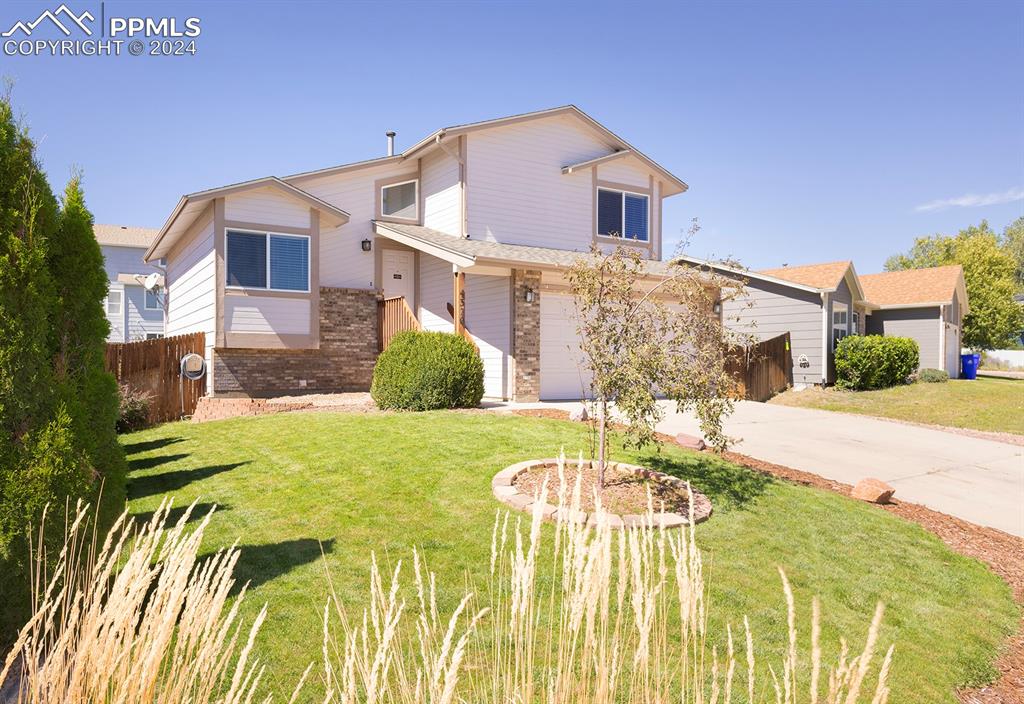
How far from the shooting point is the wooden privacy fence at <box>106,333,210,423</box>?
484 inches

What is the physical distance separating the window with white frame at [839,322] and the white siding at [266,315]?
19.0 meters

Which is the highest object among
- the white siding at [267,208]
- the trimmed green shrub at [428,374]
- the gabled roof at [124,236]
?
the gabled roof at [124,236]

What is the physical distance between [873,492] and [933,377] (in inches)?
771

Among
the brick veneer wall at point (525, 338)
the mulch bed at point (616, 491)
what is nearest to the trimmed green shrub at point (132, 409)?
the brick veneer wall at point (525, 338)

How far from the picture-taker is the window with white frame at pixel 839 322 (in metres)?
21.8

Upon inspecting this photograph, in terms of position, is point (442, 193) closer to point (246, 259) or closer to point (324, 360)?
point (246, 259)

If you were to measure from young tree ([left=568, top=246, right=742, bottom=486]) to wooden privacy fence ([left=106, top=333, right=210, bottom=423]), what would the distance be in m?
10.8

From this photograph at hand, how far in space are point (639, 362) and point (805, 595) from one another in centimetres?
249

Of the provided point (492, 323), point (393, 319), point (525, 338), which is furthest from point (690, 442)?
point (393, 319)

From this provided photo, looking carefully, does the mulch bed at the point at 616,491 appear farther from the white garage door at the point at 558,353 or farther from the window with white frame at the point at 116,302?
the window with white frame at the point at 116,302

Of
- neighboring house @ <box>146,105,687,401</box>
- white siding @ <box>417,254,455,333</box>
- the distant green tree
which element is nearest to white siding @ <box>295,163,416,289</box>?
neighboring house @ <box>146,105,687,401</box>

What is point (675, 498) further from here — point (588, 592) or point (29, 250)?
point (29, 250)

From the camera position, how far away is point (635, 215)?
1948 centimetres

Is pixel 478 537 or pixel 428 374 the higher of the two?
pixel 428 374
